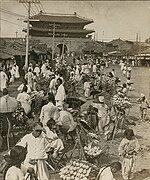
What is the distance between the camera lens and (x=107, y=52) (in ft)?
9.17

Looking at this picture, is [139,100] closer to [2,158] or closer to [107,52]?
[107,52]

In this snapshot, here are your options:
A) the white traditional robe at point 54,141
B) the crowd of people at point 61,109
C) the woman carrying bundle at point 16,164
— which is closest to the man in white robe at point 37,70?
the crowd of people at point 61,109

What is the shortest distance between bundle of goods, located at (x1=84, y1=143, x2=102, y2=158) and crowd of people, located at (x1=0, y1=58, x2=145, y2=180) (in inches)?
3.9

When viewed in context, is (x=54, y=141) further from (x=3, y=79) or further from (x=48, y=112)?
(x=3, y=79)

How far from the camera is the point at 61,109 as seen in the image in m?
2.71

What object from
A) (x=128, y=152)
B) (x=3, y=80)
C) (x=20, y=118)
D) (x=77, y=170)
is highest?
(x=3, y=80)

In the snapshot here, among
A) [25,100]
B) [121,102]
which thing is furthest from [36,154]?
[121,102]

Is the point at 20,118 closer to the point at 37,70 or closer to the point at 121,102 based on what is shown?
the point at 37,70

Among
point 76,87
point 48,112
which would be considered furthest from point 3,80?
point 76,87

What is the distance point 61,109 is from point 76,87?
17 centimetres

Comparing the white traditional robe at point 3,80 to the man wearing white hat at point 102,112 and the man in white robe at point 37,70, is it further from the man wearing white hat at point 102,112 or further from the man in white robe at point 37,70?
the man wearing white hat at point 102,112

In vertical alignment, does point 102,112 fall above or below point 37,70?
below

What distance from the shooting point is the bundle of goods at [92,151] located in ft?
8.79

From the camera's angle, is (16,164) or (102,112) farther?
(102,112)
